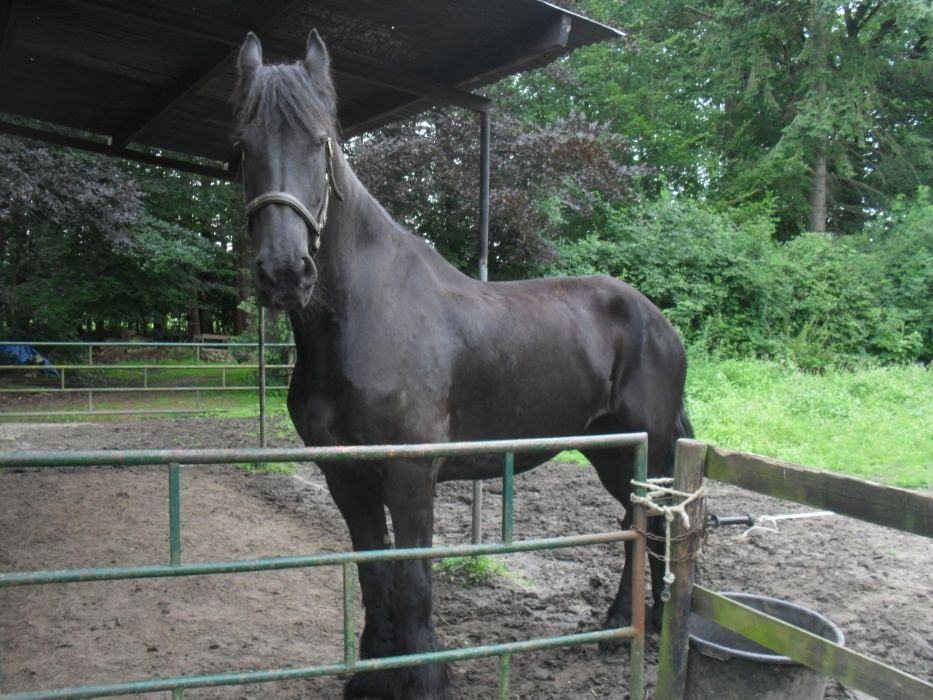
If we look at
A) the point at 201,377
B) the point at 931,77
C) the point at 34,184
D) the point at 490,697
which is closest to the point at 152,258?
the point at 201,377

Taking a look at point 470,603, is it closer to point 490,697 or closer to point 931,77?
point 490,697

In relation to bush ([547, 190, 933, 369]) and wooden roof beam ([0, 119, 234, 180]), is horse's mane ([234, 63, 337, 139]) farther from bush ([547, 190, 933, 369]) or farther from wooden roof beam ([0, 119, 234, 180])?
bush ([547, 190, 933, 369])

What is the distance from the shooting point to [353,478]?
282cm

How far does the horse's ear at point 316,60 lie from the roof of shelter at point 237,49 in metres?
1.03

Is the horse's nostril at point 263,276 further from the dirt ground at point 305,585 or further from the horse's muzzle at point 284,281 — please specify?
the dirt ground at point 305,585

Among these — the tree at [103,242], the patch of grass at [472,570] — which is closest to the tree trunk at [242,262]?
the tree at [103,242]

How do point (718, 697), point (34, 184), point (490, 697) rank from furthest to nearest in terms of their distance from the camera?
point (34, 184), point (490, 697), point (718, 697)

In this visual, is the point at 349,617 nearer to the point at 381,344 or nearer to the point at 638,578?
the point at 638,578

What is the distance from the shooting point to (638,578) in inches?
90.2

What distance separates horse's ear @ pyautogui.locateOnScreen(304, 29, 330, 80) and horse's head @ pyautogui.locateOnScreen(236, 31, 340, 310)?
79 millimetres

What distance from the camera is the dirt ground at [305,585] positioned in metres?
3.26

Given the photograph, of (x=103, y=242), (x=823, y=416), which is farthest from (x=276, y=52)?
(x=103, y=242)

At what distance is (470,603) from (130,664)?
5.59ft

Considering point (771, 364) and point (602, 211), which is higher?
point (602, 211)
